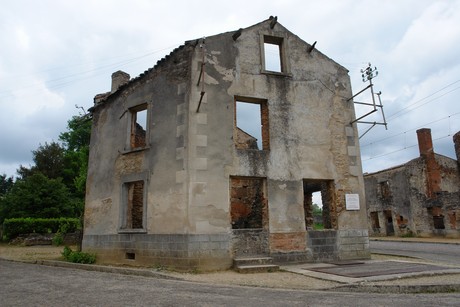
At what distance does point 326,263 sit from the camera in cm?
1108

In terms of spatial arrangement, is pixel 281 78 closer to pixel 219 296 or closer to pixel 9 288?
pixel 219 296

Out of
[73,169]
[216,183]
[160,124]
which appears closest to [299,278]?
[216,183]

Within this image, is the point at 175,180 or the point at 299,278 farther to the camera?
the point at 175,180

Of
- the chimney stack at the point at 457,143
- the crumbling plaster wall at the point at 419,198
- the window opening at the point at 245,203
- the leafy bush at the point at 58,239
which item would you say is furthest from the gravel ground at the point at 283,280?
the chimney stack at the point at 457,143

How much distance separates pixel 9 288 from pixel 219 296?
463 cm

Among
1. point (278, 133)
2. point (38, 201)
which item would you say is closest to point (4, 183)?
point (38, 201)

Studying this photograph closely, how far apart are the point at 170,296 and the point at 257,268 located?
391 centimetres

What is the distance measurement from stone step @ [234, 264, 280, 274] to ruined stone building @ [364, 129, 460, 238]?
73.7 feet

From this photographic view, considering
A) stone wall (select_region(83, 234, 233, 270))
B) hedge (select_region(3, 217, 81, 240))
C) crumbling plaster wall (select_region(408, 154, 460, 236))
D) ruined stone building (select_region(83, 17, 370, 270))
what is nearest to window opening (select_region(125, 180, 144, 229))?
ruined stone building (select_region(83, 17, 370, 270))

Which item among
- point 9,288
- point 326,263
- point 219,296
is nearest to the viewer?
point 219,296

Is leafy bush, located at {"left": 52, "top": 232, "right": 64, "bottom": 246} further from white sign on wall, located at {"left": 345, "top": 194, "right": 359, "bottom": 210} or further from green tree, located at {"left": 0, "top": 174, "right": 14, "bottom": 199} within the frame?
green tree, located at {"left": 0, "top": 174, "right": 14, "bottom": 199}

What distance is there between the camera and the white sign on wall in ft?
39.8

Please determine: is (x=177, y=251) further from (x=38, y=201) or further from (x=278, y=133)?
(x=38, y=201)

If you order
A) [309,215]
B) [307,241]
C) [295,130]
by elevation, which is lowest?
[307,241]
